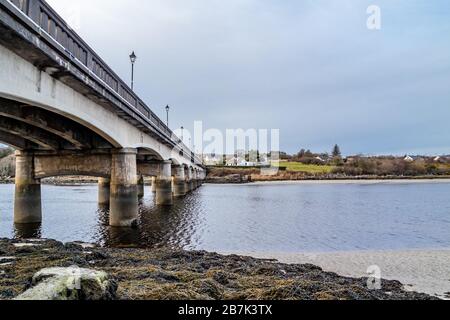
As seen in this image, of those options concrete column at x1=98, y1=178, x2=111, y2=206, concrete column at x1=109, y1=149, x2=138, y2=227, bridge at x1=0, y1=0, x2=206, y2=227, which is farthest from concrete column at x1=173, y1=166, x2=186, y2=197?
concrete column at x1=109, y1=149, x2=138, y2=227

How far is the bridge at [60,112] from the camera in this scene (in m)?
9.70

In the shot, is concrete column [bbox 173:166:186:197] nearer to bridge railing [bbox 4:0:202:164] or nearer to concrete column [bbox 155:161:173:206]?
concrete column [bbox 155:161:173:206]

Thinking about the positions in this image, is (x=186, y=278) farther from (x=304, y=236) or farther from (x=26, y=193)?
(x=26, y=193)

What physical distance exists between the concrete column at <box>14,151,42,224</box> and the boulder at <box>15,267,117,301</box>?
797 inches

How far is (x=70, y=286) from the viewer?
14.4 feet

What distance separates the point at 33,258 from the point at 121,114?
10.9m

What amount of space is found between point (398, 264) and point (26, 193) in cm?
2178

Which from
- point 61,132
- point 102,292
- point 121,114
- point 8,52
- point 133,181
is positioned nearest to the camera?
point 102,292

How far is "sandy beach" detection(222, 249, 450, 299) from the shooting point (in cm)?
1120

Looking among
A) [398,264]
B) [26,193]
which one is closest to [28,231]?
[26,193]

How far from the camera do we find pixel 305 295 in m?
7.36
